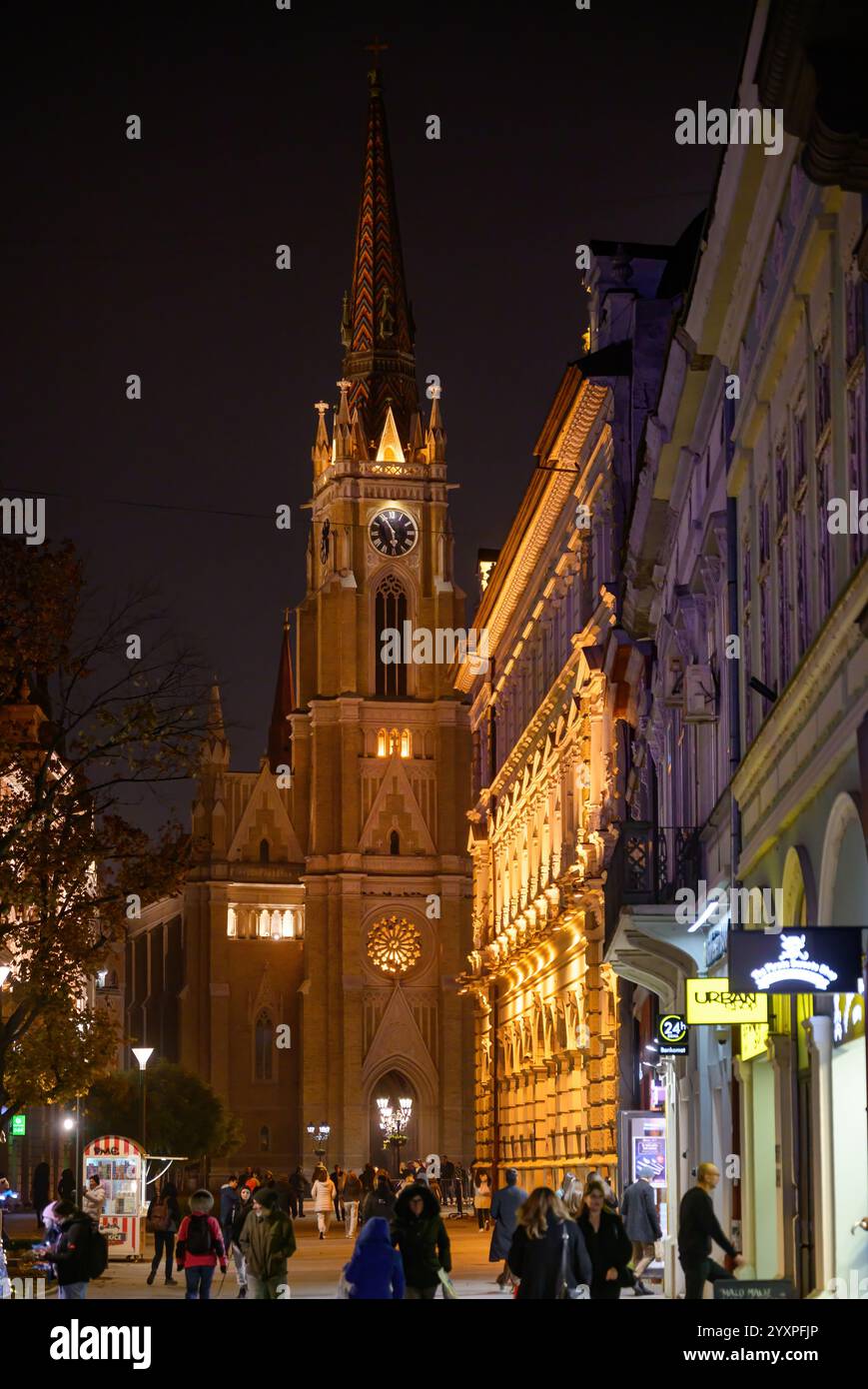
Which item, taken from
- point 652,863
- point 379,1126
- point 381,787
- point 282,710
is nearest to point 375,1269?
point 652,863

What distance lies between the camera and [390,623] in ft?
389

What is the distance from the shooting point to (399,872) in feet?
375

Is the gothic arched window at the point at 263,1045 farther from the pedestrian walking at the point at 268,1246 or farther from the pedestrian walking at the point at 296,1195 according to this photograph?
the pedestrian walking at the point at 268,1246

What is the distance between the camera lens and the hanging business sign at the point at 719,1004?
774 inches

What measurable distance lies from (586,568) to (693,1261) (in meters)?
30.8

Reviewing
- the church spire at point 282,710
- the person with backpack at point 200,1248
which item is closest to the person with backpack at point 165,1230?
the person with backpack at point 200,1248

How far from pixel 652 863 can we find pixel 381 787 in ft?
287

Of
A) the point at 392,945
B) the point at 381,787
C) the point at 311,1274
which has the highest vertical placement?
the point at 381,787

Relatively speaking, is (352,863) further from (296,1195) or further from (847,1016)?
(847,1016)

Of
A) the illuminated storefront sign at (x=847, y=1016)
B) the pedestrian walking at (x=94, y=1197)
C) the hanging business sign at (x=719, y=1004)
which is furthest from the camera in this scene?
the pedestrian walking at (x=94, y=1197)

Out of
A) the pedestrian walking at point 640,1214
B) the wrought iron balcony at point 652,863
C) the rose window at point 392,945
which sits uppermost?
the rose window at point 392,945

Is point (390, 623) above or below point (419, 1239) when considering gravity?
above

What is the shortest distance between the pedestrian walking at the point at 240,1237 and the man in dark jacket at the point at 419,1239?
8.18 feet

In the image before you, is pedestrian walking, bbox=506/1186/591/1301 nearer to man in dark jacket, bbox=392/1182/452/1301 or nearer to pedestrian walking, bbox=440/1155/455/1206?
man in dark jacket, bbox=392/1182/452/1301
